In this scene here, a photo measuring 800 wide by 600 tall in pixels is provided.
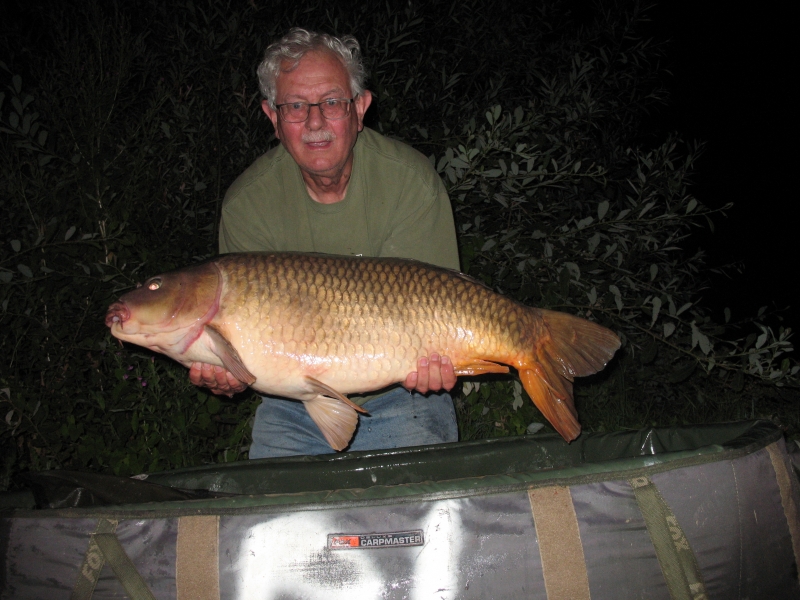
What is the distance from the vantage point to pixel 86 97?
2.48 meters

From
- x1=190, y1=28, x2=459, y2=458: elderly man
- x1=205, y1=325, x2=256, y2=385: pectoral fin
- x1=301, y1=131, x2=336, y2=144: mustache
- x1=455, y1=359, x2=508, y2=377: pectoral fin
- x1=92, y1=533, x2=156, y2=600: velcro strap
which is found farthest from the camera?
x1=190, y1=28, x2=459, y2=458: elderly man

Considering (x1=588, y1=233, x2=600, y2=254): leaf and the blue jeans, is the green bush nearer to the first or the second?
(x1=588, y1=233, x2=600, y2=254): leaf

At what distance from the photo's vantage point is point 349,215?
1972 mm

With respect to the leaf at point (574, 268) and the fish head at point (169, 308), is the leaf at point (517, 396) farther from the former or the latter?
the fish head at point (169, 308)

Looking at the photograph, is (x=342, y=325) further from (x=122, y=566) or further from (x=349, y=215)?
(x=122, y=566)

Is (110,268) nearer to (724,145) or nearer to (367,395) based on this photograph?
(367,395)

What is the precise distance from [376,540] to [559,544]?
1.14 feet

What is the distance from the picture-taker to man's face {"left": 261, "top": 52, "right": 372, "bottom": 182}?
1.80m

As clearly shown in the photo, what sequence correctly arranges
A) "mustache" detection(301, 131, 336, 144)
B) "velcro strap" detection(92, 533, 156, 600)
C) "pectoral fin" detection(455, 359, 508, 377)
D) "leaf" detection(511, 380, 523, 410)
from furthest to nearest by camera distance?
1. "leaf" detection(511, 380, 523, 410)
2. "mustache" detection(301, 131, 336, 144)
3. "pectoral fin" detection(455, 359, 508, 377)
4. "velcro strap" detection(92, 533, 156, 600)

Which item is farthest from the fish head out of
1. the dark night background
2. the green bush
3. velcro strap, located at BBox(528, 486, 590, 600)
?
the dark night background

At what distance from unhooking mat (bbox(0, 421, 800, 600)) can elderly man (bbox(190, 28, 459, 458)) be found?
0.77m

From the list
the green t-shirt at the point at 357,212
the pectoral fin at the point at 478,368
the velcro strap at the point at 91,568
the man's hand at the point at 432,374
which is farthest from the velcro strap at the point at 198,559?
the green t-shirt at the point at 357,212

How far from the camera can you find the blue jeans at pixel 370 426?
1.98 metres

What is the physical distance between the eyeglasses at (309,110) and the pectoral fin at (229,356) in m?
0.69
